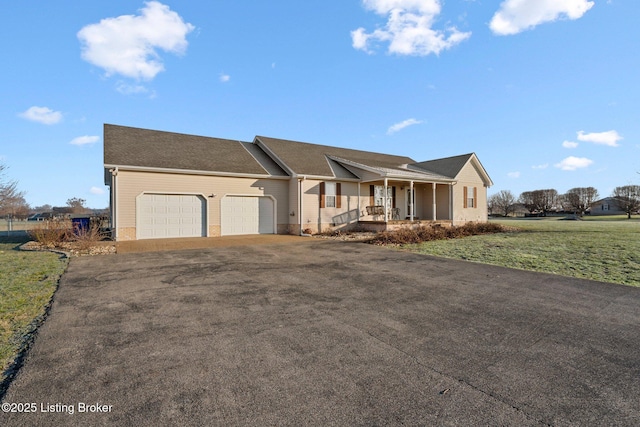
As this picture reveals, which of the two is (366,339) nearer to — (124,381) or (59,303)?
(124,381)

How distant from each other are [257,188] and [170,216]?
460cm

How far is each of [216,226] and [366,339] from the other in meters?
13.6

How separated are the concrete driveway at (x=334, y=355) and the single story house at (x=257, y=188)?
28.2ft

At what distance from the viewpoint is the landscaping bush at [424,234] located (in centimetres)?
1348

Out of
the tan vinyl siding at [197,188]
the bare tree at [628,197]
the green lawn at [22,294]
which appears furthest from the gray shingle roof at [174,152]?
the bare tree at [628,197]

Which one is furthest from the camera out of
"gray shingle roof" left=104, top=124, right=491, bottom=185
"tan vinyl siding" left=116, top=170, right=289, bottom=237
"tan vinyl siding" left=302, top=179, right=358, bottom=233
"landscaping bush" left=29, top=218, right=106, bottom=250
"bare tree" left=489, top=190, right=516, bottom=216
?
"bare tree" left=489, top=190, right=516, bottom=216

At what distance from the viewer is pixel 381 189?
19922 mm

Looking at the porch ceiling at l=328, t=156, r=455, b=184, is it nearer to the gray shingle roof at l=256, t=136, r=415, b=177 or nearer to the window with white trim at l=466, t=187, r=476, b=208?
the gray shingle roof at l=256, t=136, r=415, b=177

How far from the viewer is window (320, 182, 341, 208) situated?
1783 centimetres

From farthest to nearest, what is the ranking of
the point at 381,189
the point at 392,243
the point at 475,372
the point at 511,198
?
the point at 511,198
the point at 381,189
the point at 392,243
the point at 475,372

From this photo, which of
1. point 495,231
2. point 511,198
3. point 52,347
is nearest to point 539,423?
point 52,347

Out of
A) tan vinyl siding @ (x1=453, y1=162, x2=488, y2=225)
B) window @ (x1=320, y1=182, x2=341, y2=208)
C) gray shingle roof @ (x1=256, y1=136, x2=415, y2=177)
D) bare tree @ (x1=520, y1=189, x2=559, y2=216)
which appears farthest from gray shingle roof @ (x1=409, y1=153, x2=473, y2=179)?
bare tree @ (x1=520, y1=189, x2=559, y2=216)

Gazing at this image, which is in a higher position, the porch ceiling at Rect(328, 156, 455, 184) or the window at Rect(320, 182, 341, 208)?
the porch ceiling at Rect(328, 156, 455, 184)

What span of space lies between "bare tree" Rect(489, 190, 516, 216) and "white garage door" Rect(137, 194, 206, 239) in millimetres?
56986
